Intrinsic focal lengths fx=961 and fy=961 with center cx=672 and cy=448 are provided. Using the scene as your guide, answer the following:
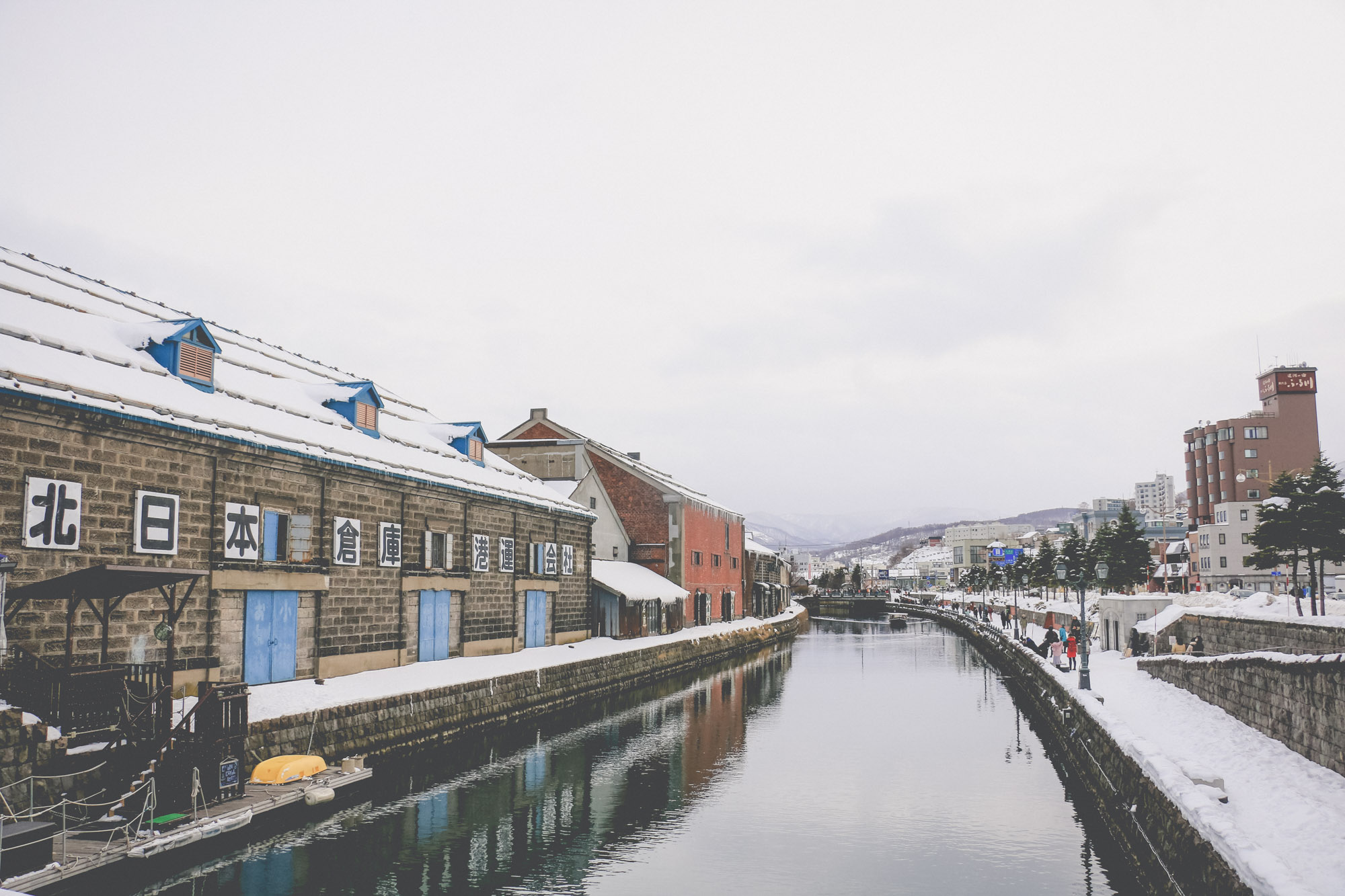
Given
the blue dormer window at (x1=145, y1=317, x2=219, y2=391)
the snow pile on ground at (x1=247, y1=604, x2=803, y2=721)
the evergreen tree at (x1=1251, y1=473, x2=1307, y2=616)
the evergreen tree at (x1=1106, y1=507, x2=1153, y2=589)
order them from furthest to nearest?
1. the evergreen tree at (x1=1106, y1=507, x2=1153, y2=589)
2. the evergreen tree at (x1=1251, y1=473, x2=1307, y2=616)
3. the blue dormer window at (x1=145, y1=317, x2=219, y2=391)
4. the snow pile on ground at (x1=247, y1=604, x2=803, y2=721)

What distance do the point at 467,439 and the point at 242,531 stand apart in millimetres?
16047

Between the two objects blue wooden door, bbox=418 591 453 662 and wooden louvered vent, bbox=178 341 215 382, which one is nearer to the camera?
wooden louvered vent, bbox=178 341 215 382

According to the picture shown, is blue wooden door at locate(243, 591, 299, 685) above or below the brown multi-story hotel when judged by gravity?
below

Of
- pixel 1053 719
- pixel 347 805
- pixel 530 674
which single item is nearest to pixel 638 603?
pixel 530 674

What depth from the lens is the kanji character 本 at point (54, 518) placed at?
18.0 metres

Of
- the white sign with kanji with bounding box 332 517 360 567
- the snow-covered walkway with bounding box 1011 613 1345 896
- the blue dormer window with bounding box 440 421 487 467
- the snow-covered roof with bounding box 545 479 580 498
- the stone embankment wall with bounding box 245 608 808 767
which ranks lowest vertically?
the stone embankment wall with bounding box 245 608 808 767

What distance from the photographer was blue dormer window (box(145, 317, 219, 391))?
23781mm

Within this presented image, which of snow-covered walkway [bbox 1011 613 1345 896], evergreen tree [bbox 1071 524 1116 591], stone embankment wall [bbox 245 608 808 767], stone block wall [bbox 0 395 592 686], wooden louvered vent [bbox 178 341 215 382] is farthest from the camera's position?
evergreen tree [bbox 1071 524 1116 591]

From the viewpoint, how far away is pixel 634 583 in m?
51.8

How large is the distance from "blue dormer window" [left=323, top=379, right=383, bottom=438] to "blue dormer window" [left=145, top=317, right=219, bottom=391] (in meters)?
6.59

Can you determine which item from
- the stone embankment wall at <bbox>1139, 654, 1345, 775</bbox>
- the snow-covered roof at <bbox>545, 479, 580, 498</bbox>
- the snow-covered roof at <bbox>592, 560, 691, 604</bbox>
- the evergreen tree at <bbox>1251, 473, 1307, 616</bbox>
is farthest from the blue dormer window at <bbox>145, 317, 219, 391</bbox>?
the evergreen tree at <bbox>1251, 473, 1307, 616</bbox>

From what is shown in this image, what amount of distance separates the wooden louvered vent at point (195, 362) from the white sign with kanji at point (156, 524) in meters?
4.25

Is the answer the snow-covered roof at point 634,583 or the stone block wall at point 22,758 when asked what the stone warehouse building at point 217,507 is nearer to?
the stone block wall at point 22,758

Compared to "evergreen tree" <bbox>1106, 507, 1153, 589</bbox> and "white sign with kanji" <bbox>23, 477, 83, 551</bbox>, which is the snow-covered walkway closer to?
"white sign with kanji" <bbox>23, 477, 83, 551</bbox>
